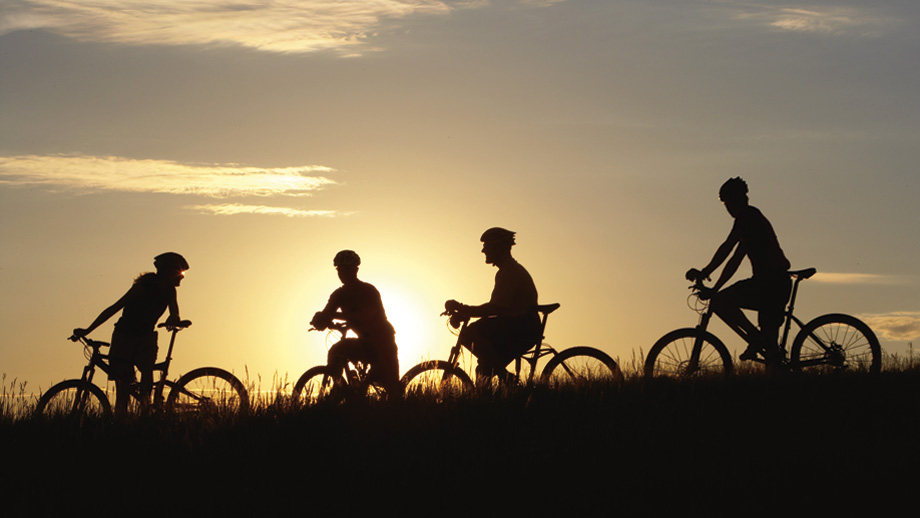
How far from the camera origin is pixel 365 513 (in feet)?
29.8

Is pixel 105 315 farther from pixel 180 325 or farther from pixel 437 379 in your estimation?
pixel 437 379

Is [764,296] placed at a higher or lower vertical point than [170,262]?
lower

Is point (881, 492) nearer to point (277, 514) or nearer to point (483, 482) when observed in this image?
point (483, 482)

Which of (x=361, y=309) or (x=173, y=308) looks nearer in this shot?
(x=361, y=309)

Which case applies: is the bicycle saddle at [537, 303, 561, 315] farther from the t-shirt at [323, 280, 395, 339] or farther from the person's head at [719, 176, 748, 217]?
the person's head at [719, 176, 748, 217]

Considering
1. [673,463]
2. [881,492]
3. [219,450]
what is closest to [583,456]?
[673,463]

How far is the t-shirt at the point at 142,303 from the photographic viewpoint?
13938 millimetres

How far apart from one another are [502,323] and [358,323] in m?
1.62

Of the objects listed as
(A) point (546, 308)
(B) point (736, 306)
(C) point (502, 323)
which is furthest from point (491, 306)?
(B) point (736, 306)

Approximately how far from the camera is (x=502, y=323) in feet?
42.6

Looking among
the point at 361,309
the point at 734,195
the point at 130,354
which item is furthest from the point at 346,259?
the point at 734,195

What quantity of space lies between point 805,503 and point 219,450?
5038 millimetres

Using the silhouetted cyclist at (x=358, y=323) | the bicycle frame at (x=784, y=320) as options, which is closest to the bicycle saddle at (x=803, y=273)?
the bicycle frame at (x=784, y=320)

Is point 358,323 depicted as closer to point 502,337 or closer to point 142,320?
point 502,337
